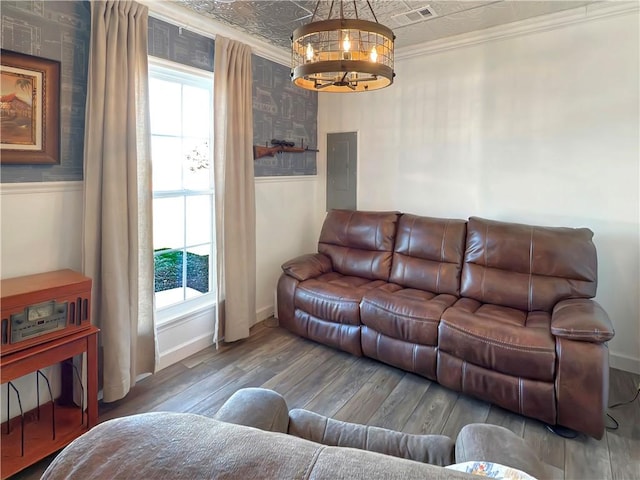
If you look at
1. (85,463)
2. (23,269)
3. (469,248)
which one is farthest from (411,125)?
(85,463)

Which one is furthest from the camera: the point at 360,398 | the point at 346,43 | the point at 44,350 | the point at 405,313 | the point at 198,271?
the point at 198,271

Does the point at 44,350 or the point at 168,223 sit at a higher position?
the point at 168,223

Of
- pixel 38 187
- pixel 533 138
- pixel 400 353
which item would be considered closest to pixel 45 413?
pixel 38 187

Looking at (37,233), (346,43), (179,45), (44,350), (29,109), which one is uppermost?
(179,45)

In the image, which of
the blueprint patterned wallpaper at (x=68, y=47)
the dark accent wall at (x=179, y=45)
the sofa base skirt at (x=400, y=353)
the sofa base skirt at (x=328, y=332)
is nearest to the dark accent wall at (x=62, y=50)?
the blueprint patterned wallpaper at (x=68, y=47)

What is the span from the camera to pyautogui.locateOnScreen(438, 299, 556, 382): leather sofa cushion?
2139 millimetres

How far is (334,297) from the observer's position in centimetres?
Answer: 302

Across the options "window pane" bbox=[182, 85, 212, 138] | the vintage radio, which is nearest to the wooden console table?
the vintage radio

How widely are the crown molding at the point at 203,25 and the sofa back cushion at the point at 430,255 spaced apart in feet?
6.57

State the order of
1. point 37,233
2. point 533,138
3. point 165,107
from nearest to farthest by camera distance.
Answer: point 37,233 < point 165,107 < point 533,138

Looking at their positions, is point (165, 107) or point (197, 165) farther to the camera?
point (197, 165)

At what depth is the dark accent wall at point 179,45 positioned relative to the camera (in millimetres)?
2561

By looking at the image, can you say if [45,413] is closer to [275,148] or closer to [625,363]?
[275,148]

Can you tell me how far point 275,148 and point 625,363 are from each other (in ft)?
10.9
